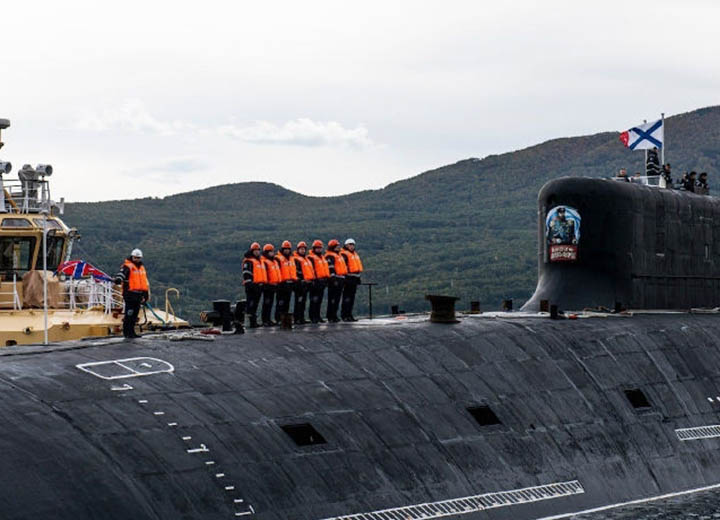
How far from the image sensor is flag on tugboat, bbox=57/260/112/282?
40438 millimetres

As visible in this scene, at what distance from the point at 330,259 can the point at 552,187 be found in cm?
750

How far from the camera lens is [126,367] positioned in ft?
67.9

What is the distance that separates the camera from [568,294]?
3397 centimetres

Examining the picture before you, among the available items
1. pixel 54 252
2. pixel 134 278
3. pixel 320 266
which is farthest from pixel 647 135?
pixel 134 278

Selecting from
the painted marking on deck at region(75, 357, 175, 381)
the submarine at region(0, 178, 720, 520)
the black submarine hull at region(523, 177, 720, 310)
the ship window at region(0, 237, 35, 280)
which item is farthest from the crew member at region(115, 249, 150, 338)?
the ship window at region(0, 237, 35, 280)

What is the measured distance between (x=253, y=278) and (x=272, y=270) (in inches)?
18.1

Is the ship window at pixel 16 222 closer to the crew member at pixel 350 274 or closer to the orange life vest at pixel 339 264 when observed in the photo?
the crew member at pixel 350 274

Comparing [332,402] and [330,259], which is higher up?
[330,259]

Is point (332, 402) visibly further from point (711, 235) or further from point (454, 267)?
point (454, 267)

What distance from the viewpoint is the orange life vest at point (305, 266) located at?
2817 cm

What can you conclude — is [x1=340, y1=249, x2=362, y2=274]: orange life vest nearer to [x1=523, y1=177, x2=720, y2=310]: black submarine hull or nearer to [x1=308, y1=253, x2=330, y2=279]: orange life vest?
[x1=308, y1=253, x2=330, y2=279]: orange life vest

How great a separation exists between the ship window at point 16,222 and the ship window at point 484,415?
20973 mm

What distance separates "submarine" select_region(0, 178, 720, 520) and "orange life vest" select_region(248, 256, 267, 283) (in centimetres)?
162

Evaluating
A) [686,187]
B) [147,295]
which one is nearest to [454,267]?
[686,187]
